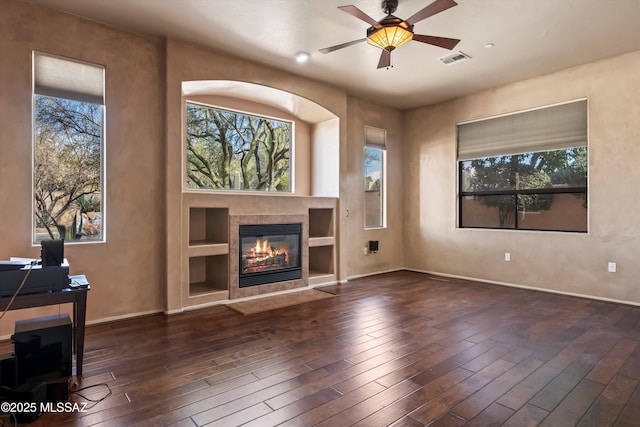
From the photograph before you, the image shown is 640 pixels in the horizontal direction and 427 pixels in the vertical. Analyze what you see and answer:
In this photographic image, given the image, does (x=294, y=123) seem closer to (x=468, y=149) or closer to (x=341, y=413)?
(x=468, y=149)

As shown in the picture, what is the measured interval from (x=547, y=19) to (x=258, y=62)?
3.24 metres

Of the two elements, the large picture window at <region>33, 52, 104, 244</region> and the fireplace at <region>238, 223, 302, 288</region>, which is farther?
the fireplace at <region>238, 223, 302, 288</region>

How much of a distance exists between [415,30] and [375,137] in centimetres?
268

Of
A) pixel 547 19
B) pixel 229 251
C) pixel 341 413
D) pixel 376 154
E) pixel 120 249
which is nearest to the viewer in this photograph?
pixel 341 413

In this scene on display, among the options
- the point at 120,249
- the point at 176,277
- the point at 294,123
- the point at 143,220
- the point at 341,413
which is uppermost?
the point at 294,123

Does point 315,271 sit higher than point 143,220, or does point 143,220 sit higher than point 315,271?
point 143,220

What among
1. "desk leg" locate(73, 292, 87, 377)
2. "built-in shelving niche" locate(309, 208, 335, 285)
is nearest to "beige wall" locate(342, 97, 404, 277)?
"built-in shelving niche" locate(309, 208, 335, 285)

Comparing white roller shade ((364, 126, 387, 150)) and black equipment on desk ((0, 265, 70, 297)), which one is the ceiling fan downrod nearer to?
white roller shade ((364, 126, 387, 150))

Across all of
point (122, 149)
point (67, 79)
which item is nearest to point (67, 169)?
point (122, 149)

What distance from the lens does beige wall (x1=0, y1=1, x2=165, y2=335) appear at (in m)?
3.17

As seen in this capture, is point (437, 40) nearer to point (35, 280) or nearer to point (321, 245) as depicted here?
point (321, 245)

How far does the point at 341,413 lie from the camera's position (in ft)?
6.63

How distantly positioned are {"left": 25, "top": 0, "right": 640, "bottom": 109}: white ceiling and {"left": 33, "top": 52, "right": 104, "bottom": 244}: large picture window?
624mm

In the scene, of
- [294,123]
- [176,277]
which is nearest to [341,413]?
[176,277]
